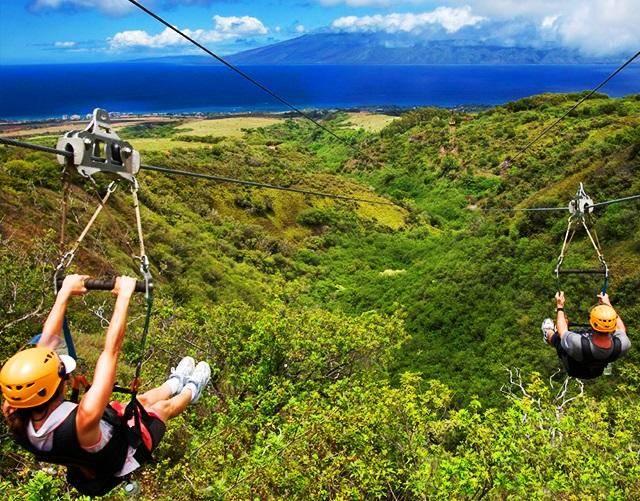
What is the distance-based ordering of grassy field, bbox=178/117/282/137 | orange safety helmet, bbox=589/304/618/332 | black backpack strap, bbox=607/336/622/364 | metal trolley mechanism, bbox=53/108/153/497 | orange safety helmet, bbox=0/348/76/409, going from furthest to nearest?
grassy field, bbox=178/117/282/137 < black backpack strap, bbox=607/336/622/364 < orange safety helmet, bbox=589/304/618/332 < metal trolley mechanism, bbox=53/108/153/497 < orange safety helmet, bbox=0/348/76/409

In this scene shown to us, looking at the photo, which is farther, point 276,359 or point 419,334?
point 419,334

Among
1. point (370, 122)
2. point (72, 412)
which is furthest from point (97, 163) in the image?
point (370, 122)

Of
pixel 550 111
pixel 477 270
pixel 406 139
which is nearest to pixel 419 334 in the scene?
pixel 477 270

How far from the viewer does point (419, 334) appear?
3158 centimetres

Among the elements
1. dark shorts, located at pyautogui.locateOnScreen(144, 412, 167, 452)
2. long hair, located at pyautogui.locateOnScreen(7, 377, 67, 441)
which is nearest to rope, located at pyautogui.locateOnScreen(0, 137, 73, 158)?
long hair, located at pyautogui.locateOnScreen(7, 377, 67, 441)

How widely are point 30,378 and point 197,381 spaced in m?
2.20

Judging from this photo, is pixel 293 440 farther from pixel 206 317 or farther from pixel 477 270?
pixel 477 270

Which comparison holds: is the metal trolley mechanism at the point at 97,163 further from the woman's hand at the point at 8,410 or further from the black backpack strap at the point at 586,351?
the black backpack strap at the point at 586,351

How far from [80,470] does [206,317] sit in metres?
12.6

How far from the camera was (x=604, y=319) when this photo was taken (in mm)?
7535

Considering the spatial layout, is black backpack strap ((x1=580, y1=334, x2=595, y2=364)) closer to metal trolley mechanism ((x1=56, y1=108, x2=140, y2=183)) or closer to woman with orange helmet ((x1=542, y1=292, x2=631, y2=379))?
woman with orange helmet ((x1=542, y1=292, x2=631, y2=379))

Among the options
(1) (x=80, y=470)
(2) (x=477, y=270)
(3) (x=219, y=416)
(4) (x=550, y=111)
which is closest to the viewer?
(1) (x=80, y=470)

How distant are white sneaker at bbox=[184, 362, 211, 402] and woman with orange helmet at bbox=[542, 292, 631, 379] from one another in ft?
18.1

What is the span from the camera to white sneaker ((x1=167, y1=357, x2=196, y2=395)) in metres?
5.68
